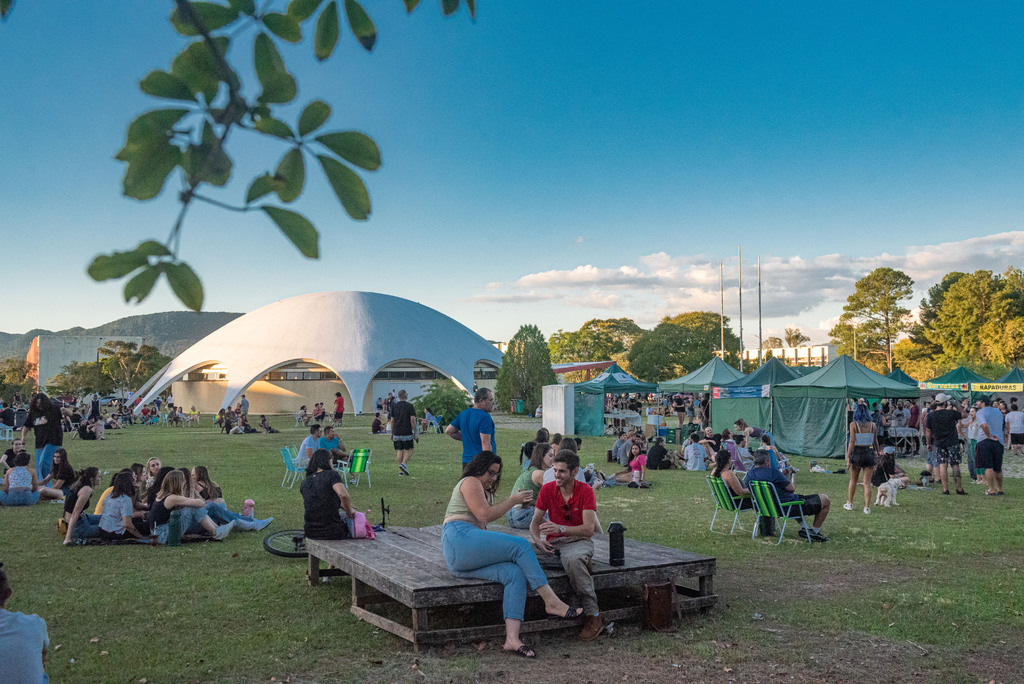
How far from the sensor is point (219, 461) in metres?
16.2

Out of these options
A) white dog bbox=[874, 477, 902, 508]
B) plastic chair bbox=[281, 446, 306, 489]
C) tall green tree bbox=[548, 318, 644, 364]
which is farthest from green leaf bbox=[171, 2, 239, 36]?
tall green tree bbox=[548, 318, 644, 364]

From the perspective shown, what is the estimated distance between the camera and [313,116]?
3.26 ft

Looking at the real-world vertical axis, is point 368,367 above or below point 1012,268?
below

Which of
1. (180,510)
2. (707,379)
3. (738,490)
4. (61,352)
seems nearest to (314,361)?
(707,379)

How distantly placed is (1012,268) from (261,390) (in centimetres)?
4554

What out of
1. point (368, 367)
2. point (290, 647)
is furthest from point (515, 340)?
point (290, 647)

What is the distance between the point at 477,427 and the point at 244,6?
6.85 meters

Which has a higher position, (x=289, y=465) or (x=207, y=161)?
(x=207, y=161)

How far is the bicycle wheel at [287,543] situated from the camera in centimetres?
728

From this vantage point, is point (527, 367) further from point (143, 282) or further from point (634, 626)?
point (143, 282)

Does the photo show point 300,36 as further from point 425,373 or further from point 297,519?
point 425,373

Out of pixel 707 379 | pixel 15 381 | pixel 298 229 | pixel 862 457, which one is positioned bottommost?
pixel 862 457

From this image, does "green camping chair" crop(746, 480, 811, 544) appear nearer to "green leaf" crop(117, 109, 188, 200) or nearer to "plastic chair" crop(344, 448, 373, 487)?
"plastic chair" crop(344, 448, 373, 487)

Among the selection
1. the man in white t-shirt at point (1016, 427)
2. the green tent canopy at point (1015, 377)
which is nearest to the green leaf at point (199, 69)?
the man in white t-shirt at point (1016, 427)
